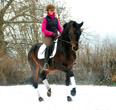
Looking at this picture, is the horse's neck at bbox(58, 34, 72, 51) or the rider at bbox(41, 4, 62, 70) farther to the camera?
the rider at bbox(41, 4, 62, 70)

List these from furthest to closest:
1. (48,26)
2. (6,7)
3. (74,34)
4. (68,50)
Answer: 1. (6,7)
2. (48,26)
3. (68,50)
4. (74,34)

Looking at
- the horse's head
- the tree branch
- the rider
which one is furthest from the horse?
the tree branch

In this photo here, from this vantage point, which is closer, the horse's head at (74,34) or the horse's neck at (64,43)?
the horse's head at (74,34)

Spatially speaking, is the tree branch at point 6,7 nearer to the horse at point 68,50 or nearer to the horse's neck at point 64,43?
the horse at point 68,50

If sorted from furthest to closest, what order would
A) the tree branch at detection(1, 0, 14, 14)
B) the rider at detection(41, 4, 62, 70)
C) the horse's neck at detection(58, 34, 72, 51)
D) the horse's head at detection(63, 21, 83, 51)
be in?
the tree branch at detection(1, 0, 14, 14)
the rider at detection(41, 4, 62, 70)
the horse's neck at detection(58, 34, 72, 51)
the horse's head at detection(63, 21, 83, 51)

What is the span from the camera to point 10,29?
48.2ft

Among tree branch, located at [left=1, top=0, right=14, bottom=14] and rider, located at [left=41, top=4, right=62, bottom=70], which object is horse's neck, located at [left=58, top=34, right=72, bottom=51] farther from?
tree branch, located at [left=1, top=0, right=14, bottom=14]

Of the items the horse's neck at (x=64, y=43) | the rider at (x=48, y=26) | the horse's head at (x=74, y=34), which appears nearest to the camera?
the horse's head at (x=74, y=34)

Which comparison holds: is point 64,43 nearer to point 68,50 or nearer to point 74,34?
point 68,50

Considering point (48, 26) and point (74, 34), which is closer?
point (74, 34)

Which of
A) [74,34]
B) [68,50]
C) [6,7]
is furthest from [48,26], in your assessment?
[6,7]

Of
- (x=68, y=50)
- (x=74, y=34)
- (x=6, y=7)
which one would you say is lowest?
(x=68, y=50)

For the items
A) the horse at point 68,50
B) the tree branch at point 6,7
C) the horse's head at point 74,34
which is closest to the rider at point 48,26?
the horse at point 68,50
